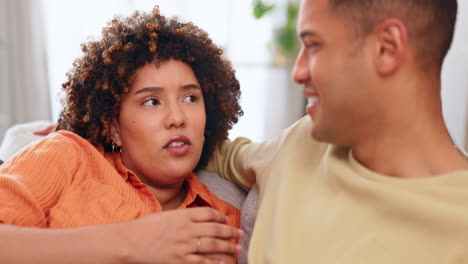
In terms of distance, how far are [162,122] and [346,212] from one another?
2.02 feet

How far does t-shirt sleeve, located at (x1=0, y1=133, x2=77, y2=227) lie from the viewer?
1.09 m

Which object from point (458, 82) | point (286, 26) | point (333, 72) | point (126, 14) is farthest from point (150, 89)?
point (286, 26)

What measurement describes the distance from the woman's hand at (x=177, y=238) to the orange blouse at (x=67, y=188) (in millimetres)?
176

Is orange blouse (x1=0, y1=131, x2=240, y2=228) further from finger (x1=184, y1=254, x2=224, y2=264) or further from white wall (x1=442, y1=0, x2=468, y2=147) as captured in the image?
white wall (x1=442, y1=0, x2=468, y2=147)

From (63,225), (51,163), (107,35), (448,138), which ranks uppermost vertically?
(107,35)

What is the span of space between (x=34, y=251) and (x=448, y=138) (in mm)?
961

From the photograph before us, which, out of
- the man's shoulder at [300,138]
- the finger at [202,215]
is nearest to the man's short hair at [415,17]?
the man's shoulder at [300,138]

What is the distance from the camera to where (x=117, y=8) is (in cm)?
364

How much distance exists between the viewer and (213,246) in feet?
3.65

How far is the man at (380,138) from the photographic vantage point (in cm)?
88

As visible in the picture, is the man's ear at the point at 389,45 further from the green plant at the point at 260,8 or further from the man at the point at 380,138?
the green plant at the point at 260,8

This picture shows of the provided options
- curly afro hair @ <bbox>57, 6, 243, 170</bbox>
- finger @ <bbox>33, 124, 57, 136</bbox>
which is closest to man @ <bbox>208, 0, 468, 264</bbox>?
curly afro hair @ <bbox>57, 6, 243, 170</bbox>

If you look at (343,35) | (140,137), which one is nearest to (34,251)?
(140,137)

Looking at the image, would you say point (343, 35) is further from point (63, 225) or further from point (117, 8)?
point (117, 8)
